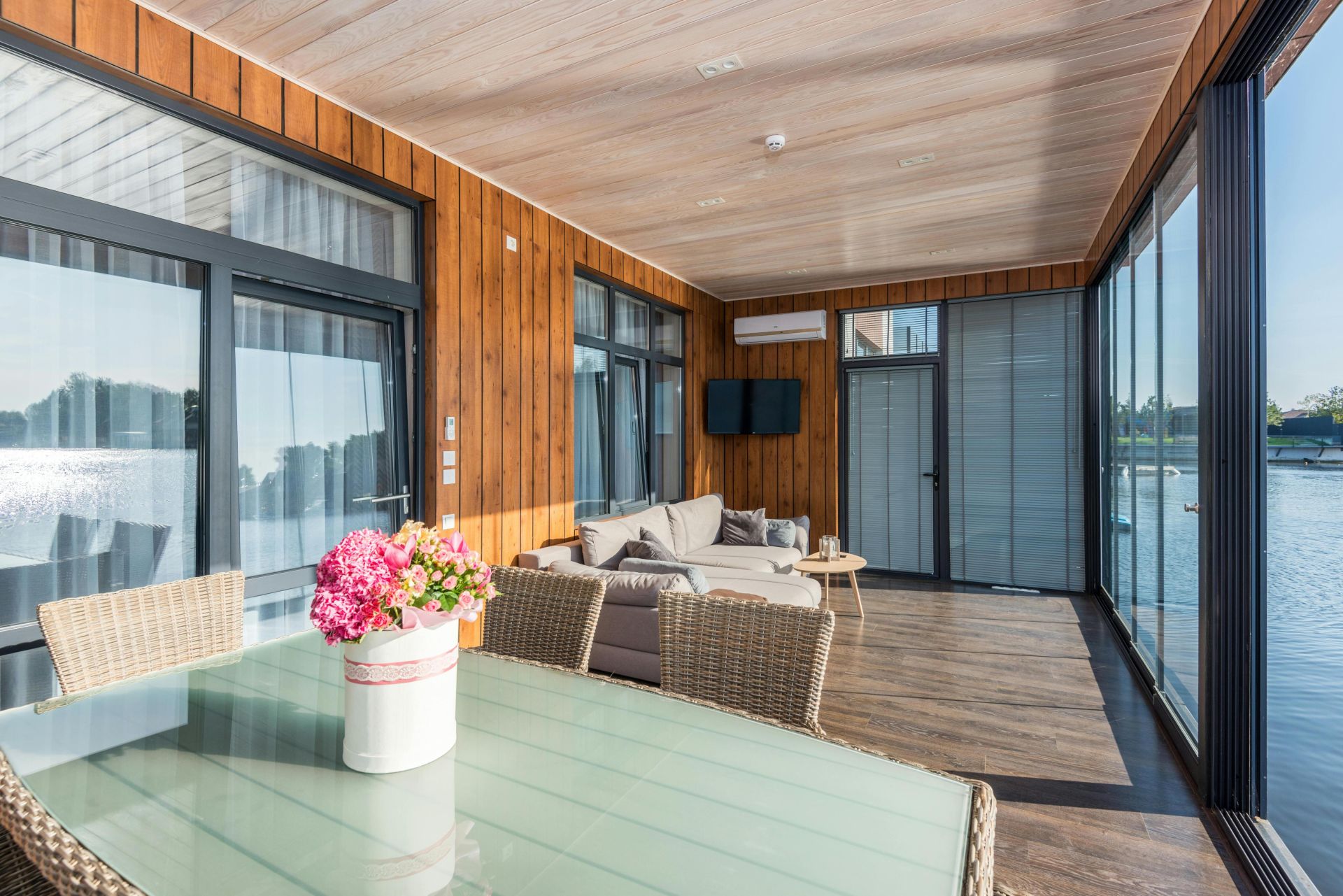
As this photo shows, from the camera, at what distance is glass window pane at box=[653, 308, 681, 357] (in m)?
5.87

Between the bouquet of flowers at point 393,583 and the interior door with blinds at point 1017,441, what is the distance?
5.60 m

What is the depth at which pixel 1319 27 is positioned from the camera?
1764 millimetres

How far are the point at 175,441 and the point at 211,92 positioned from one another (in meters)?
1.31

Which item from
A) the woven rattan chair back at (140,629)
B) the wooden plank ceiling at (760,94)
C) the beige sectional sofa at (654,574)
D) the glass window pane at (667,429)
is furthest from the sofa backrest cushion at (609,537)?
the woven rattan chair back at (140,629)

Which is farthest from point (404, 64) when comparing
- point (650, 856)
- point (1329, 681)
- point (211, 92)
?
point (1329, 681)

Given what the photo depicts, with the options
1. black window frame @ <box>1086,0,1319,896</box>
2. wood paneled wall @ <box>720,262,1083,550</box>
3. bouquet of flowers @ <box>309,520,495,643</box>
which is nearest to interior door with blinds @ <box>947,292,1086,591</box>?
wood paneled wall @ <box>720,262,1083,550</box>

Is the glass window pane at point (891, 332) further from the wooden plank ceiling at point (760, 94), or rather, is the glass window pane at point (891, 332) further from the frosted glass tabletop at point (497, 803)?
the frosted glass tabletop at point (497, 803)

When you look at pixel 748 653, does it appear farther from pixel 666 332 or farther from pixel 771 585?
pixel 666 332

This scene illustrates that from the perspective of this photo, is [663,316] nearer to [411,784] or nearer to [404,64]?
[404,64]

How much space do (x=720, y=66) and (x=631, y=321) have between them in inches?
116

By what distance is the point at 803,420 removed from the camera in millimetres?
6574

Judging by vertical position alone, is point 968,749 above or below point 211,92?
below

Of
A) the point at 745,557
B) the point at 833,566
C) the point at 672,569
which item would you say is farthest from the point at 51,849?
the point at 745,557

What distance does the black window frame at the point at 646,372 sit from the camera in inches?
195
